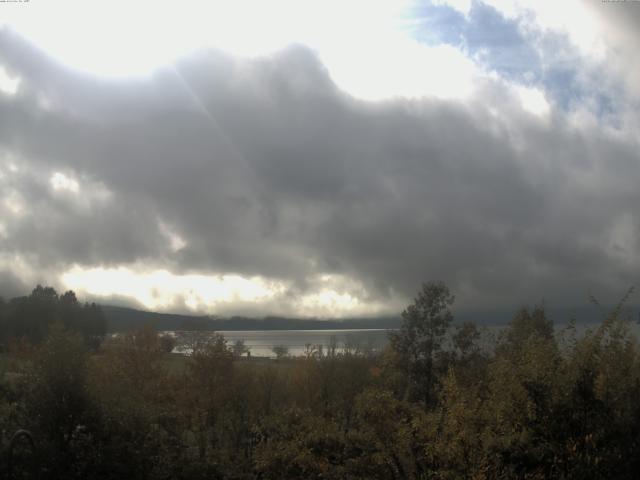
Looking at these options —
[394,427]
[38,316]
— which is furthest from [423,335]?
[38,316]

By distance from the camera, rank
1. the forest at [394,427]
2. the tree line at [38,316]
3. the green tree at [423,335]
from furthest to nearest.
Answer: the tree line at [38,316] < the green tree at [423,335] < the forest at [394,427]

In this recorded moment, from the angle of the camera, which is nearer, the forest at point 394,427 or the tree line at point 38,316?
the forest at point 394,427

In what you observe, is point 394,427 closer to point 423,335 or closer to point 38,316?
point 423,335

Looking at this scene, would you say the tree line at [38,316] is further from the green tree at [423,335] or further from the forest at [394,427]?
the forest at [394,427]

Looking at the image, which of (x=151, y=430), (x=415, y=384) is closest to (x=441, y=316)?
(x=415, y=384)

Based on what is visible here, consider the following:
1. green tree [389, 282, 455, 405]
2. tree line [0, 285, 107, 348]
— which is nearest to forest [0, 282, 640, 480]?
green tree [389, 282, 455, 405]

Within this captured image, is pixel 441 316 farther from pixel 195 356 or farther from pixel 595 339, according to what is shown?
pixel 595 339

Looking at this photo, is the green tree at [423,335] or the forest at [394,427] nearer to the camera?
the forest at [394,427]

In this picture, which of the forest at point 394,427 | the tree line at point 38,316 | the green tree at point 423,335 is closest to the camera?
the forest at point 394,427

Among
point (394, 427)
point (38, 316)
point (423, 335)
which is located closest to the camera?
point (394, 427)

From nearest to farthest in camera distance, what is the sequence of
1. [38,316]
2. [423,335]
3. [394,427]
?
[394,427] → [423,335] → [38,316]

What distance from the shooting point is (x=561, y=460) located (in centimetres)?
1039

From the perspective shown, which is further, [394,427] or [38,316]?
[38,316]

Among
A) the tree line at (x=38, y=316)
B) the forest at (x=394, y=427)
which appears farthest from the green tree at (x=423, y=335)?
the tree line at (x=38, y=316)
